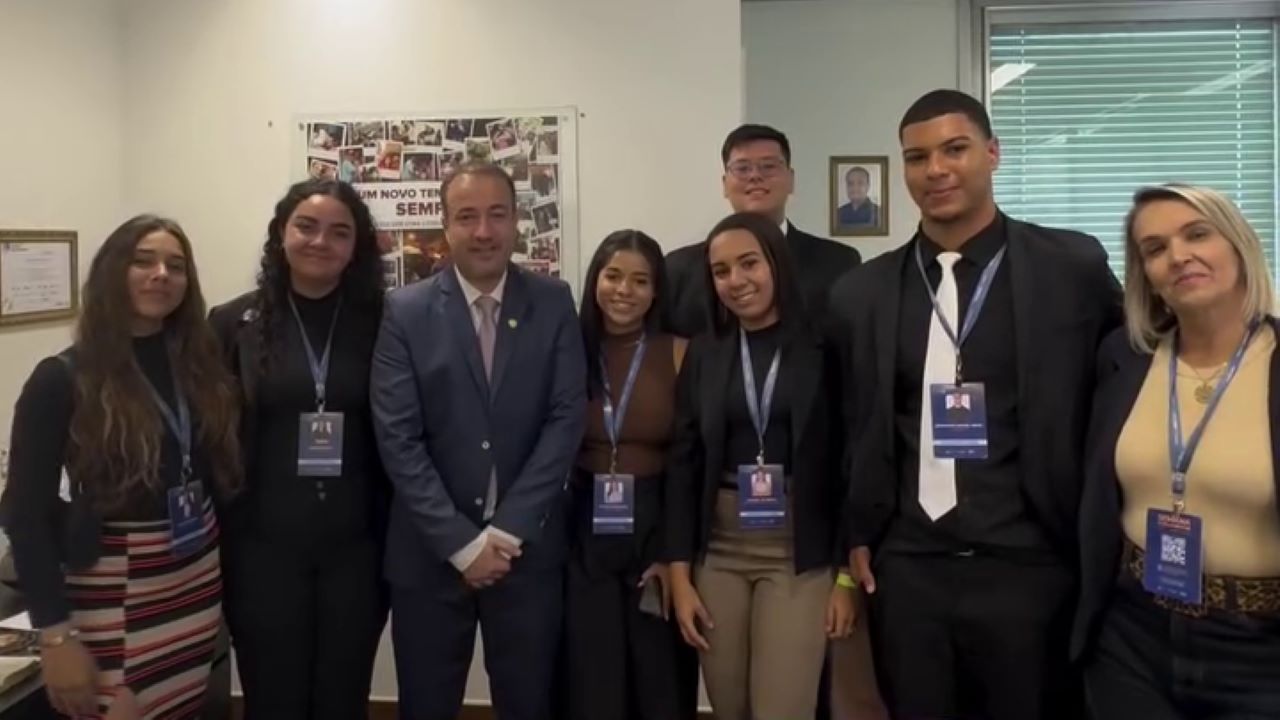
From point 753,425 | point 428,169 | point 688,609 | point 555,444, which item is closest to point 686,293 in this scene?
point 753,425

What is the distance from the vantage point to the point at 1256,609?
5.65ft

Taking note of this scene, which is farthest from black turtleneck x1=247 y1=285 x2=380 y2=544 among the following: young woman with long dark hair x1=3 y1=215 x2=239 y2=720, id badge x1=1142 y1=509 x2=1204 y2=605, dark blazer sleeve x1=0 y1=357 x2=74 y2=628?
id badge x1=1142 y1=509 x2=1204 y2=605

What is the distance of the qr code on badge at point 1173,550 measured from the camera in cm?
175

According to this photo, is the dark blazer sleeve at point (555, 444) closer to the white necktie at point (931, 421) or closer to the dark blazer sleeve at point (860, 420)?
the dark blazer sleeve at point (860, 420)

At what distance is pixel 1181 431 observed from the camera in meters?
1.80

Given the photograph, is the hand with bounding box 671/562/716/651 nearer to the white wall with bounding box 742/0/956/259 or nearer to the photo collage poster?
the photo collage poster

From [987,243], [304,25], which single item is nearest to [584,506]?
[987,243]

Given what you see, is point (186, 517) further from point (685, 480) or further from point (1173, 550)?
point (1173, 550)

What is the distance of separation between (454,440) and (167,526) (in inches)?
26.1

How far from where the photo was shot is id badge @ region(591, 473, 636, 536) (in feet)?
8.09

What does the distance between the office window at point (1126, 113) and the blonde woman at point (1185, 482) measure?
2.66 meters

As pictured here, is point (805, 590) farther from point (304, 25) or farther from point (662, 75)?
point (304, 25)

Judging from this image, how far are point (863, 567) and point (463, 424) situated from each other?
3.35 ft

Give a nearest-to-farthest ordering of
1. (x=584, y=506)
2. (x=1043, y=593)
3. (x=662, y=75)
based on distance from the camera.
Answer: (x=1043, y=593)
(x=584, y=506)
(x=662, y=75)
